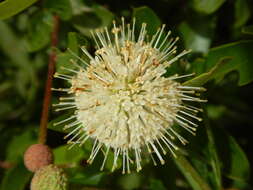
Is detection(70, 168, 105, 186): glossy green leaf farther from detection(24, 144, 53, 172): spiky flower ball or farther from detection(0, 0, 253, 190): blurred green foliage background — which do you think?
detection(24, 144, 53, 172): spiky flower ball

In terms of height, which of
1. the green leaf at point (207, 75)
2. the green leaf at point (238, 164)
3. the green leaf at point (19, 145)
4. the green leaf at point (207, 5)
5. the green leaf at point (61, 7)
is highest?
the green leaf at point (61, 7)

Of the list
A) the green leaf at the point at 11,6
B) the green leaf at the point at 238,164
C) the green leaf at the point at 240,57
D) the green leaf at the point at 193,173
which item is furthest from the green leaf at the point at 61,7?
the green leaf at the point at 238,164

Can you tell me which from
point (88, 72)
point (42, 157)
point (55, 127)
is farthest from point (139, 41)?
point (42, 157)

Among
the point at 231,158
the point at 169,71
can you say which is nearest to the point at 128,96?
the point at 169,71

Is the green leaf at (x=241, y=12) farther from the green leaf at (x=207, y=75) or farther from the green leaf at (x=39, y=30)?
the green leaf at (x=39, y=30)

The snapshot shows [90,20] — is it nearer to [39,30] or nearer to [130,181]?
[39,30]

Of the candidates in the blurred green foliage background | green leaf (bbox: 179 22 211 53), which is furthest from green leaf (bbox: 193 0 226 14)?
green leaf (bbox: 179 22 211 53)

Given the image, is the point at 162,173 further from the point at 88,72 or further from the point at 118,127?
the point at 88,72
